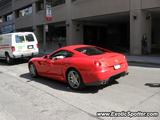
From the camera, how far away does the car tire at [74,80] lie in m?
7.69

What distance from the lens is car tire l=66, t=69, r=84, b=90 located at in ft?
25.2

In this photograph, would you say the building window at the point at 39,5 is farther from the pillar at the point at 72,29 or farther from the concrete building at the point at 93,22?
the pillar at the point at 72,29

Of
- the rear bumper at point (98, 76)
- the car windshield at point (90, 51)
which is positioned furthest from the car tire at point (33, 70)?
the rear bumper at point (98, 76)

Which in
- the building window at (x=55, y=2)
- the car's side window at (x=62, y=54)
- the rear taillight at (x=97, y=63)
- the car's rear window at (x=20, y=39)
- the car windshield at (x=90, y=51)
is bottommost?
the rear taillight at (x=97, y=63)

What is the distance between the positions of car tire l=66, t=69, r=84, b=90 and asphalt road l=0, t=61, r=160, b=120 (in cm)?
18

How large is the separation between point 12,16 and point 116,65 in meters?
39.4

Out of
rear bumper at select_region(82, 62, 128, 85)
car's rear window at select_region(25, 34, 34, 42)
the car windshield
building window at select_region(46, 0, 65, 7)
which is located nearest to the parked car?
car's rear window at select_region(25, 34, 34, 42)

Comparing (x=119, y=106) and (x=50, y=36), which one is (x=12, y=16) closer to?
(x=50, y=36)

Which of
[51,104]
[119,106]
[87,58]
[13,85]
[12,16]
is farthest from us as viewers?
[12,16]

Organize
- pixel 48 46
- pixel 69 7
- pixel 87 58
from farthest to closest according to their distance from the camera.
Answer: pixel 48 46
pixel 69 7
pixel 87 58

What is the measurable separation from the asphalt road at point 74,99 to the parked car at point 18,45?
6724mm

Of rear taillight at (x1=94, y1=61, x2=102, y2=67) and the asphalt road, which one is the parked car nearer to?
the asphalt road

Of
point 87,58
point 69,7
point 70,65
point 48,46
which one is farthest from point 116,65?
point 48,46

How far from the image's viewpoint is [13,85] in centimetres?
928
